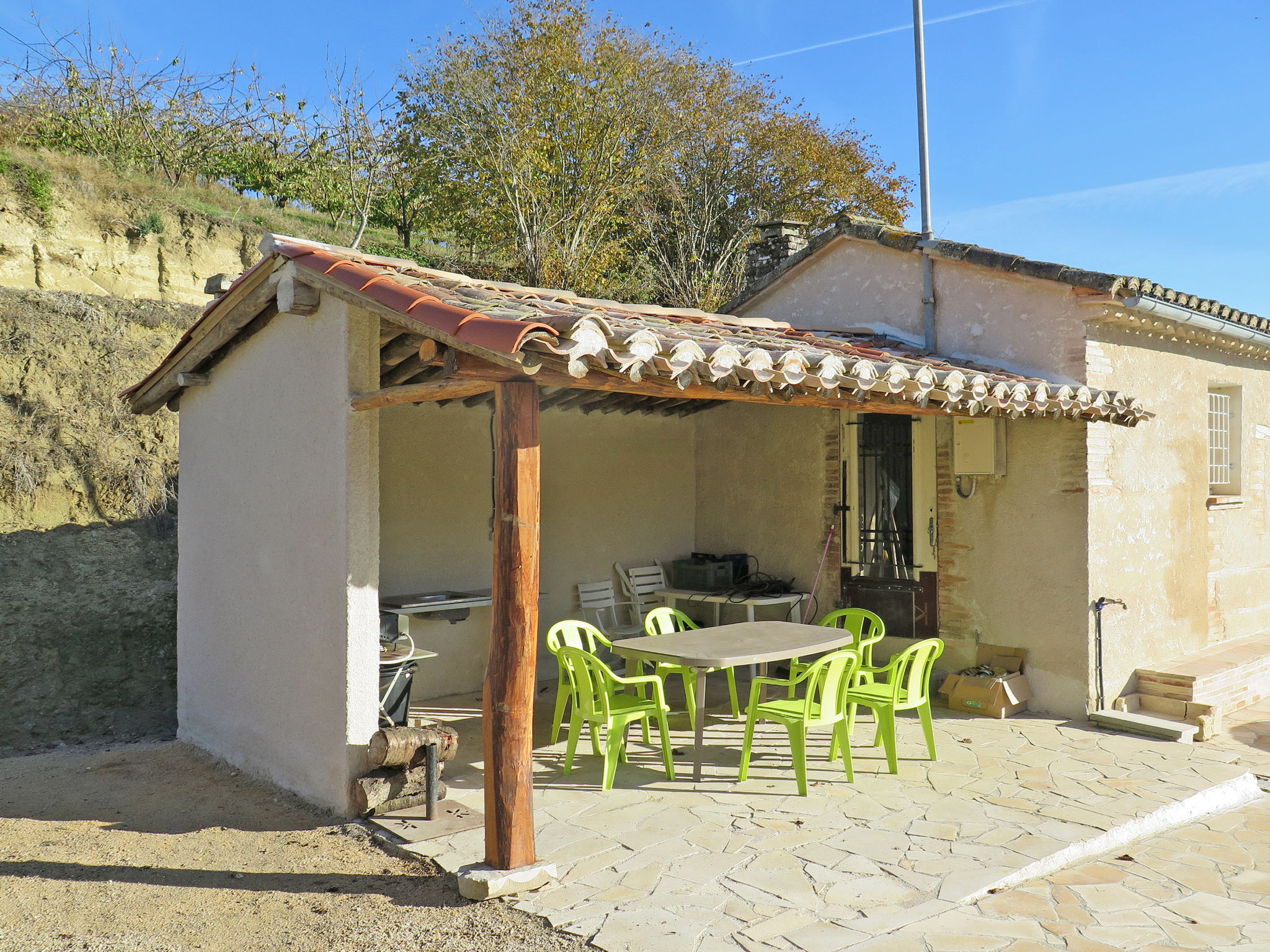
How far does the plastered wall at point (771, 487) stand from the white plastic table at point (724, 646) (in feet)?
6.19

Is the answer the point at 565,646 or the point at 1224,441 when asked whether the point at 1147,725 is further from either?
the point at 565,646

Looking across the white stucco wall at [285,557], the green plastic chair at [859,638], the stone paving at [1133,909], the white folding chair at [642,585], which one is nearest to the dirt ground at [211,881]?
the white stucco wall at [285,557]

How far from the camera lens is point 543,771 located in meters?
5.89

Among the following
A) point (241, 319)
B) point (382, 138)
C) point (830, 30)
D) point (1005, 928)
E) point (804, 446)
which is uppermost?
point (830, 30)

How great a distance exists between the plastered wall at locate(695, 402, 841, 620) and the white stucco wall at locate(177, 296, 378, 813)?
462 cm

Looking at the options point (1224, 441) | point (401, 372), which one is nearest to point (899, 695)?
point (401, 372)

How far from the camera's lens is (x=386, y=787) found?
205 inches

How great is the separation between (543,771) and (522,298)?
2968 mm

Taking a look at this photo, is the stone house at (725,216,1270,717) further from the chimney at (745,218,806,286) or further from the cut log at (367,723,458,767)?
the cut log at (367,723,458,767)

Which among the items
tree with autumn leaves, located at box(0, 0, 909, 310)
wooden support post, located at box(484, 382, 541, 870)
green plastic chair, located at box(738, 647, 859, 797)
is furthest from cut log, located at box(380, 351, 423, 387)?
tree with autumn leaves, located at box(0, 0, 909, 310)

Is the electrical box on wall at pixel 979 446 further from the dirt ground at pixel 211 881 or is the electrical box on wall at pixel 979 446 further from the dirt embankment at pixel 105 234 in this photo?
the dirt embankment at pixel 105 234

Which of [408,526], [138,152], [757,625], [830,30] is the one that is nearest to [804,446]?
[757,625]

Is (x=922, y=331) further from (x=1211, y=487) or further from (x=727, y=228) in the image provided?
(x=727, y=228)

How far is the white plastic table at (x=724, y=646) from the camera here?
567cm
